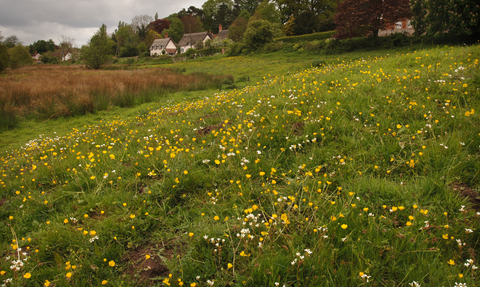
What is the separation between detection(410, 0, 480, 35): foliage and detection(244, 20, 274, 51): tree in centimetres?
2246

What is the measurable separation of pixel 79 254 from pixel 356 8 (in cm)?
2922

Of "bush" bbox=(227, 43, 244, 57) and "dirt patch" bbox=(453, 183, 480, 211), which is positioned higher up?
"bush" bbox=(227, 43, 244, 57)

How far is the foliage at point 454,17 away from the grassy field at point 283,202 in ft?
51.1

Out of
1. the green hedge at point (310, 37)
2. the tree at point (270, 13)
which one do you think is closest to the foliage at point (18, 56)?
the green hedge at point (310, 37)

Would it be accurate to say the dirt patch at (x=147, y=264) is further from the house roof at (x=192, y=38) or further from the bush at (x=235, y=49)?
the house roof at (x=192, y=38)

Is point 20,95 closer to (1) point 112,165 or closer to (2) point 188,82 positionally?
(2) point 188,82

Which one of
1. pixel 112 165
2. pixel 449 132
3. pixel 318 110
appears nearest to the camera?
pixel 449 132

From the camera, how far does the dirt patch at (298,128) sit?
4.23 metres

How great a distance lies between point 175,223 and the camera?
2916 mm

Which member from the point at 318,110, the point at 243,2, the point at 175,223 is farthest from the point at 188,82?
the point at 243,2

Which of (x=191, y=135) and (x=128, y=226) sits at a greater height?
(x=191, y=135)

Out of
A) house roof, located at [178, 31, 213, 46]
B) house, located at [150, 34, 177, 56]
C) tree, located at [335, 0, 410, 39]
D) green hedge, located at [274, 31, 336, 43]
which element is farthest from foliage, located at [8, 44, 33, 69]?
house roof, located at [178, 31, 213, 46]

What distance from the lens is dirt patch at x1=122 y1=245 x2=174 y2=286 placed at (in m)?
2.27

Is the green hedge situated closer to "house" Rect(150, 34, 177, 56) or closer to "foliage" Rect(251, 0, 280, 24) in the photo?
"foliage" Rect(251, 0, 280, 24)
